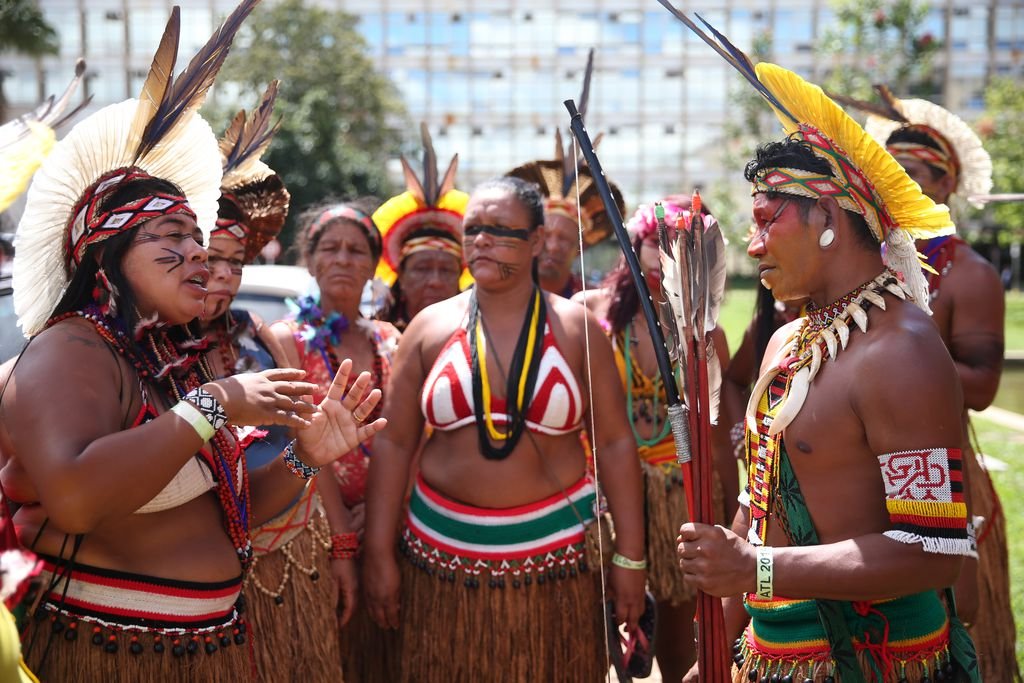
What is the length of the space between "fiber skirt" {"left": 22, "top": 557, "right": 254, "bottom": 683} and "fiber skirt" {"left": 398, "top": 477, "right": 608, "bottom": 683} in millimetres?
1076

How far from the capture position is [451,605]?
3.38 metres

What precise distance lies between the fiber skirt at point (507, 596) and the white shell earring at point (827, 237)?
1.38 metres

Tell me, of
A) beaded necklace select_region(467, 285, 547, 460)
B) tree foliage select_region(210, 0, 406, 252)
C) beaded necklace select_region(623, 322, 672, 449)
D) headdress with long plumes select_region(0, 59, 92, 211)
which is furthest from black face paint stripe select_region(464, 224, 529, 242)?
tree foliage select_region(210, 0, 406, 252)

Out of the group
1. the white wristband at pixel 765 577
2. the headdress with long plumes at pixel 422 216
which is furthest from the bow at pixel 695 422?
the headdress with long plumes at pixel 422 216

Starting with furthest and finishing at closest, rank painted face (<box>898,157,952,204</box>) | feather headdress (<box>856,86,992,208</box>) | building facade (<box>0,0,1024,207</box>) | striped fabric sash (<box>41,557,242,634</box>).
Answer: building facade (<box>0,0,1024,207</box>)
feather headdress (<box>856,86,992,208</box>)
painted face (<box>898,157,952,204</box>)
striped fabric sash (<box>41,557,242,634</box>)

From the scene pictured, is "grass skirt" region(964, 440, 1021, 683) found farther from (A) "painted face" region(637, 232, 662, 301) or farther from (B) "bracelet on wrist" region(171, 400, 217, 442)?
(B) "bracelet on wrist" region(171, 400, 217, 442)

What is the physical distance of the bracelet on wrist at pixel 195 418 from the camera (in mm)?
2195

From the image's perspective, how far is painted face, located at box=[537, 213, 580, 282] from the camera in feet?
17.2

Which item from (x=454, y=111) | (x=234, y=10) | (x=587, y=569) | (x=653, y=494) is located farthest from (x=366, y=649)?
(x=454, y=111)

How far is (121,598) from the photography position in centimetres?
240

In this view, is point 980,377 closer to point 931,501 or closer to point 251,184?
point 931,501

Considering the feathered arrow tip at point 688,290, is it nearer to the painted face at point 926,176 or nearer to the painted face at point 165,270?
the painted face at point 165,270

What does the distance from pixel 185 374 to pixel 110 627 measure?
2.23 ft

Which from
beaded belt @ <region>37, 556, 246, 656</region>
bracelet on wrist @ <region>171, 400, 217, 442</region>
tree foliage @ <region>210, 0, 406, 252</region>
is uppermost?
tree foliage @ <region>210, 0, 406, 252</region>
